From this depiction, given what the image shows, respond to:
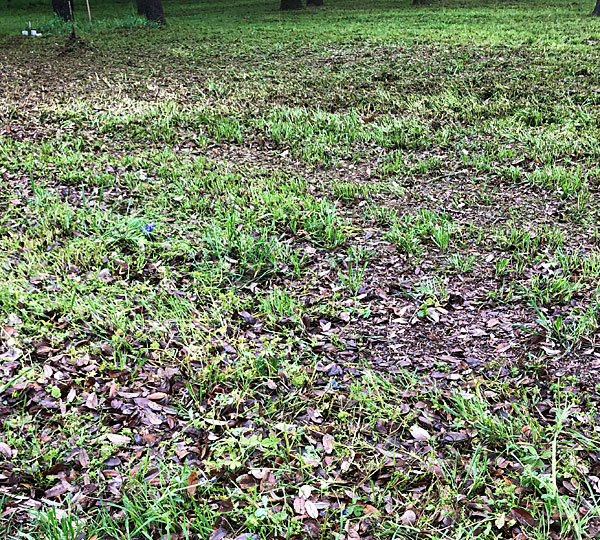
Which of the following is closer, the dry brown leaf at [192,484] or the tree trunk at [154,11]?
the dry brown leaf at [192,484]

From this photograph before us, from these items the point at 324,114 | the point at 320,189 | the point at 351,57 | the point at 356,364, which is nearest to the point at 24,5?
the point at 351,57

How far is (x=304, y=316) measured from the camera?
289 centimetres

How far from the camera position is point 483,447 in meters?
2.09

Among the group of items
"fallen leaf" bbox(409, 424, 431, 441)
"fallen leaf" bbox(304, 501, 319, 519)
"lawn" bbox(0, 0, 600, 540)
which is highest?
"lawn" bbox(0, 0, 600, 540)

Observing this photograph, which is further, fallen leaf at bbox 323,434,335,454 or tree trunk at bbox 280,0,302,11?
tree trunk at bbox 280,0,302,11

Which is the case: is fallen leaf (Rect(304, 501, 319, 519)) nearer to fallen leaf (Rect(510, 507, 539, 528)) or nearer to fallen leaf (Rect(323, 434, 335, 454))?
fallen leaf (Rect(323, 434, 335, 454))

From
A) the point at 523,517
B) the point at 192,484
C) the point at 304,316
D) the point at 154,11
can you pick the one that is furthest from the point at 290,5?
the point at 523,517

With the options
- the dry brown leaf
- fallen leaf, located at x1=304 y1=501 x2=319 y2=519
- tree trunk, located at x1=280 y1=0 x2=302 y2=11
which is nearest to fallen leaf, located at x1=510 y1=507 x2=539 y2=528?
fallen leaf, located at x1=304 y1=501 x2=319 y2=519

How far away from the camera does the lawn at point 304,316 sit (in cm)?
192

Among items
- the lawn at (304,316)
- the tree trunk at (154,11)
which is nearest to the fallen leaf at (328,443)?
the lawn at (304,316)

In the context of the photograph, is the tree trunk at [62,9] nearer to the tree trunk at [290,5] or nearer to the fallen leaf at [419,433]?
the tree trunk at [290,5]

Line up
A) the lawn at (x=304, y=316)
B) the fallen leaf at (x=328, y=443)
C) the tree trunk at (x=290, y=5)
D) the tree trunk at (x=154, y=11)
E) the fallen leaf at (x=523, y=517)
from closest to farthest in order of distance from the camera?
1. the fallen leaf at (x=523, y=517)
2. the lawn at (x=304, y=316)
3. the fallen leaf at (x=328, y=443)
4. the tree trunk at (x=154, y=11)
5. the tree trunk at (x=290, y=5)

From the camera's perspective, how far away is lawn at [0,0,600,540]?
192 centimetres

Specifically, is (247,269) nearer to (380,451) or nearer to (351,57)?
(380,451)
